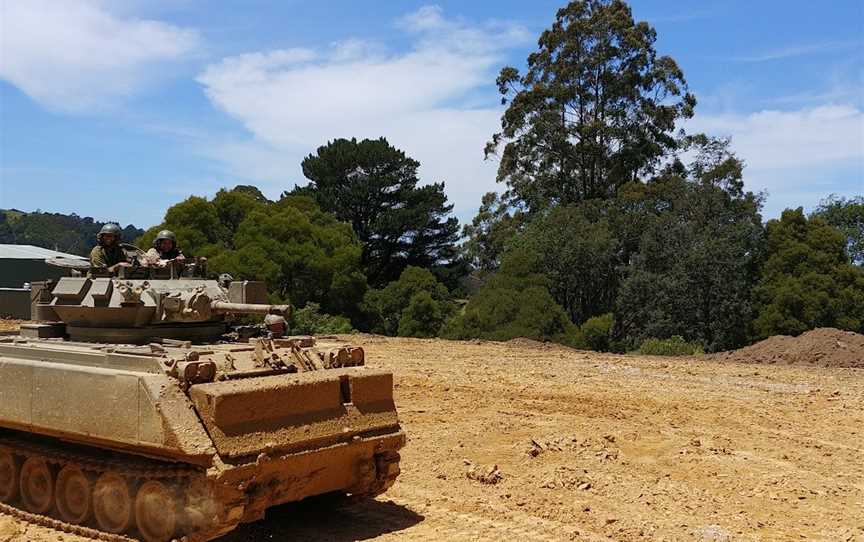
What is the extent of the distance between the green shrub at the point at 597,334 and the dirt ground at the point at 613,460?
8.20 metres

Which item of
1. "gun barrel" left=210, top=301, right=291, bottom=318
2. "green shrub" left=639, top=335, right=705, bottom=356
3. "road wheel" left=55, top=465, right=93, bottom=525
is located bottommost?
"road wheel" left=55, top=465, right=93, bottom=525

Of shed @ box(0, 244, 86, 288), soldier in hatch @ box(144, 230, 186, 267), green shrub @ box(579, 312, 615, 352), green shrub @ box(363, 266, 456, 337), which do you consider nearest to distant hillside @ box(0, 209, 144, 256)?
shed @ box(0, 244, 86, 288)

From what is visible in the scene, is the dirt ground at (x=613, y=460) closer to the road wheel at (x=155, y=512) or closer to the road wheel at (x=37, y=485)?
the road wheel at (x=37, y=485)

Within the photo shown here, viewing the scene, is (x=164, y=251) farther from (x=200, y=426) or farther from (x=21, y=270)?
(x=21, y=270)

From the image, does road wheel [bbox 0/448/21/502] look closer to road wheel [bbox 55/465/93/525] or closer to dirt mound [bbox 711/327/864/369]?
road wheel [bbox 55/465/93/525]

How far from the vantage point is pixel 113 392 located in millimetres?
7145

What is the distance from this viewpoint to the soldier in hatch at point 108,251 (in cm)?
914

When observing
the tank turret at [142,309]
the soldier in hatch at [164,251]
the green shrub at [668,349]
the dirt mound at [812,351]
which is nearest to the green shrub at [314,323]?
the green shrub at [668,349]

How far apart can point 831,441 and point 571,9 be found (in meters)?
29.2

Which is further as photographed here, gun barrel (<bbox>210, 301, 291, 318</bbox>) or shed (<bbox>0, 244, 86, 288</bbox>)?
shed (<bbox>0, 244, 86, 288</bbox>)

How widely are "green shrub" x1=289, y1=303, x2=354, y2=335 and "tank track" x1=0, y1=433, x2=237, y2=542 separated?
668 inches

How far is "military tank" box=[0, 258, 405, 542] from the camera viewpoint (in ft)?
22.2

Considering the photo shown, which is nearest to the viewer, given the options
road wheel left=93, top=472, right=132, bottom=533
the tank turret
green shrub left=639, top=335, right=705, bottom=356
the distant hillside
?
road wheel left=93, top=472, right=132, bottom=533

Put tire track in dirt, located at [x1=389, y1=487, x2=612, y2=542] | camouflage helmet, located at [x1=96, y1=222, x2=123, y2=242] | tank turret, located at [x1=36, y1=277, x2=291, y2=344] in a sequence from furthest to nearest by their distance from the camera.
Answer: camouflage helmet, located at [x1=96, y1=222, x2=123, y2=242], tank turret, located at [x1=36, y1=277, x2=291, y2=344], tire track in dirt, located at [x1=389, y1=487, x2=612, y2=542]
